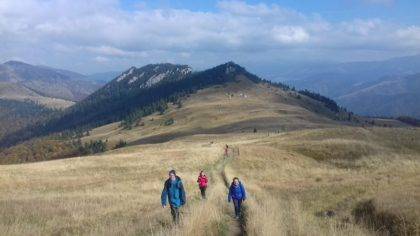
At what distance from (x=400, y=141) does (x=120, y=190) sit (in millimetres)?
49194

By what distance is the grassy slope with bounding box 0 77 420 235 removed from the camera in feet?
50.8

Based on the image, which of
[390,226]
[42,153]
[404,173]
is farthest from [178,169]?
[42,153]

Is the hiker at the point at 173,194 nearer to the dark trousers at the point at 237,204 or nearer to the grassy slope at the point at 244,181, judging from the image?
the grassy slope at the point at 244,181

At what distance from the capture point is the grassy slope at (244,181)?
15469mm

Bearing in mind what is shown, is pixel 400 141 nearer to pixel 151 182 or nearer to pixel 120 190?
pixel 151 182

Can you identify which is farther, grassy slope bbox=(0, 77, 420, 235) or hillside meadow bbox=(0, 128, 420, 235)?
grassy slope bbox=(0, 77, 420, 235)

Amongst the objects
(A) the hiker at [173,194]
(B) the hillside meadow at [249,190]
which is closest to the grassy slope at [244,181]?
(B) the hillside meadow at [249,190]

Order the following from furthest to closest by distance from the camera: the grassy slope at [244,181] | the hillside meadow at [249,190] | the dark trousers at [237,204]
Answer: the dark trousers at [237,204] → the grassy slope at [244,181] → the hillside meadow at [249,190]

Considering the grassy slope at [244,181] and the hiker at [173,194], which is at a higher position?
the hiker at [173,194]

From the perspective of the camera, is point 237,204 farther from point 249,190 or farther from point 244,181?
point 244,181

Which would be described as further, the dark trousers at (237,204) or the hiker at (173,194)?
the dark trousers at (237,204)

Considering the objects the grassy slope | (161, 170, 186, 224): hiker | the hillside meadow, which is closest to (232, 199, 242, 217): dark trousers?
the hillside meadow

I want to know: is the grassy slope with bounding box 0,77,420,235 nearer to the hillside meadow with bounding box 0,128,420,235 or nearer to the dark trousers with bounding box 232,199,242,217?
the hillside meadow with bounding box 0,128,420,235

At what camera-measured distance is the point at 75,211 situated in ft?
74.9
